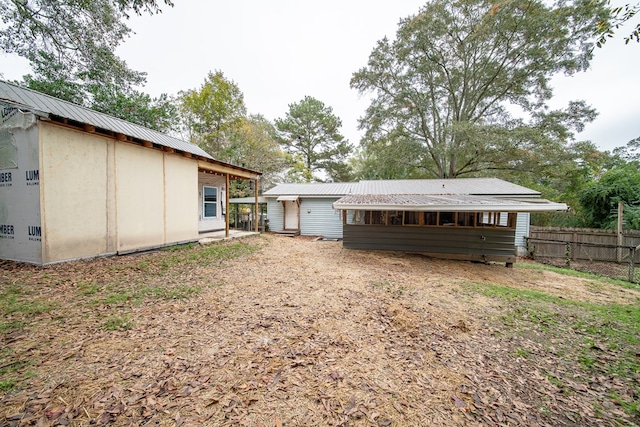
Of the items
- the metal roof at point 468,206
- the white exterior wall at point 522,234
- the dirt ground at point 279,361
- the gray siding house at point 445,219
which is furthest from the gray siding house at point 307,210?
the dirt ground at point 279,361

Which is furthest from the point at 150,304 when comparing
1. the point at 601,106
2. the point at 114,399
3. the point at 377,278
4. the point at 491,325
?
the point at 601,106

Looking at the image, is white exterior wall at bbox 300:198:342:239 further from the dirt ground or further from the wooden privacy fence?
the wooden privacy fence

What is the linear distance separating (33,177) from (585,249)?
19061mm

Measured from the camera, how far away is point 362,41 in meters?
17.5

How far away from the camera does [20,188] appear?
5.16m

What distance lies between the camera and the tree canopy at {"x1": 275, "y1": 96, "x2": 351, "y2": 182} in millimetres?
23406

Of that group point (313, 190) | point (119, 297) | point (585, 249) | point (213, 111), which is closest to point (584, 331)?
point (119, 297)

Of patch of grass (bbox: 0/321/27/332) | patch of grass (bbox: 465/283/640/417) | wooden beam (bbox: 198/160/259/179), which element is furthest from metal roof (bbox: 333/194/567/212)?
patch of grass (bbox: 0/321/27/332)

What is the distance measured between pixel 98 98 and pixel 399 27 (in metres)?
19.4

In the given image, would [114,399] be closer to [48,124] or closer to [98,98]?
[48,124]

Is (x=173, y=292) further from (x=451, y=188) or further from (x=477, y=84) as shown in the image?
(x=477, y=84)

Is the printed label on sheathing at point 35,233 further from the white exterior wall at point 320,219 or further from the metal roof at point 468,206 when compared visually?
the white exterior wall at point 320,219

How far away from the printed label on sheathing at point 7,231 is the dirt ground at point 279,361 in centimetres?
122

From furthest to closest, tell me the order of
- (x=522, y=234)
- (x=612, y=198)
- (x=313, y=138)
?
(x=313, y=138), (x=522, y=234), (x=612, y=198)
